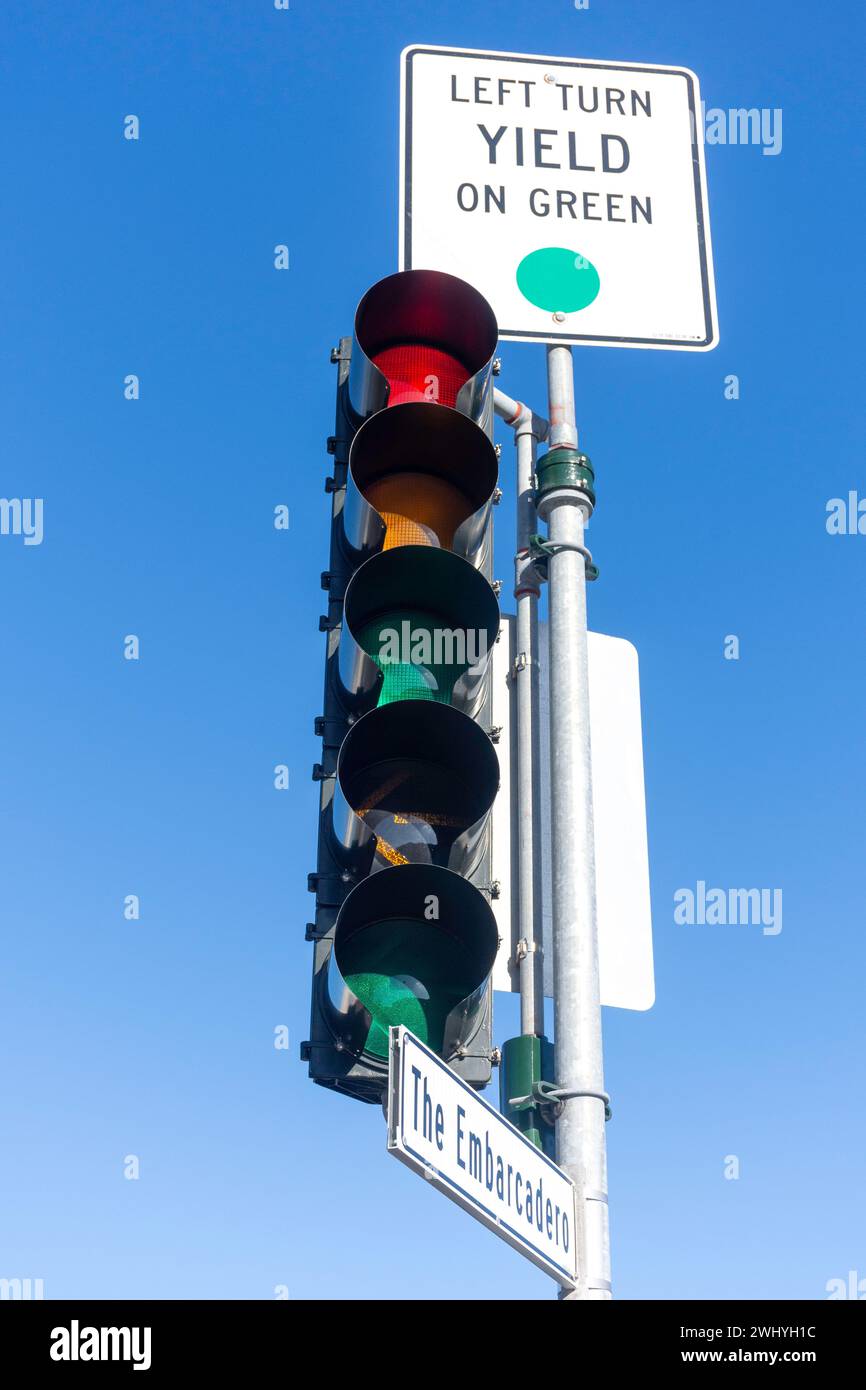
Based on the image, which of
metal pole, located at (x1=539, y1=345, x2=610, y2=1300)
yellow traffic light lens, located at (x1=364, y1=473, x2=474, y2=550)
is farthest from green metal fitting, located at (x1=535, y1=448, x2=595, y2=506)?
yellow traffic light lens, located at (x1=364, y1=473, x2=474, y2=550)

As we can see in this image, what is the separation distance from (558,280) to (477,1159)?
3.33 metres

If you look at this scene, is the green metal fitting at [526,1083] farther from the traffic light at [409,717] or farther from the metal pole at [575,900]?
the traffic light at [409,717]

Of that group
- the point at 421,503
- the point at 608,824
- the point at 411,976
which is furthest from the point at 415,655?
the point at 608,824

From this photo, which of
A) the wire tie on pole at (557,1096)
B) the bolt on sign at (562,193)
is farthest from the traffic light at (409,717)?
the bolt on sign at (562,193)

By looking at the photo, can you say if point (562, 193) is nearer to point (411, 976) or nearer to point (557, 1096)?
point (411, 976)

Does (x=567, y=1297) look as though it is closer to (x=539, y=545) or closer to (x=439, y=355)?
(x=539, y=545)

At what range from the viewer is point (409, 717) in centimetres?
376

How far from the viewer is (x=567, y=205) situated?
18.4 feet

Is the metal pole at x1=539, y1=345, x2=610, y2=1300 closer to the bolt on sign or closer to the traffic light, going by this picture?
the traffic light

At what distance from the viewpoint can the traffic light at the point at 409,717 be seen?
3.65m

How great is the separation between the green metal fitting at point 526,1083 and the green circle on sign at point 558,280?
2.64m

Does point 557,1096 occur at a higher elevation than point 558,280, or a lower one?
lower

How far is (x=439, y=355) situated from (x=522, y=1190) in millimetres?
2421
